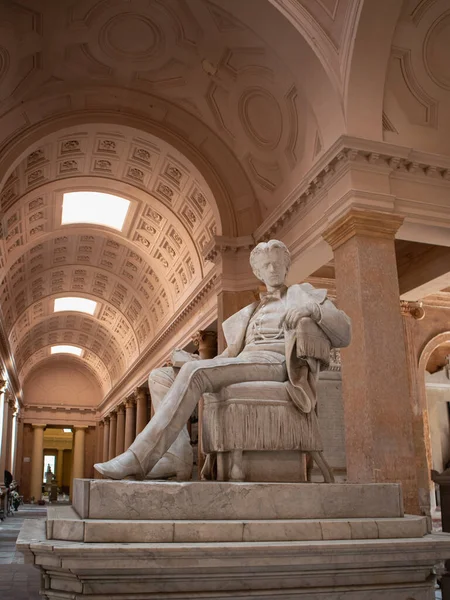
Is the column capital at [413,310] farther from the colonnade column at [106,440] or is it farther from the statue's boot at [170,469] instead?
Result: the colonnade column at [106,440]

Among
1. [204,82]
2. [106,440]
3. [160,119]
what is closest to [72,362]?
[106,440]

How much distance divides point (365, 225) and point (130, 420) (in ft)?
63.2

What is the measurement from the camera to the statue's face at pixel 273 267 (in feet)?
16.2

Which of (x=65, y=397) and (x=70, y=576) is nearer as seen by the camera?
(x=70, y=576)

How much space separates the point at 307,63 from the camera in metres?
10.3

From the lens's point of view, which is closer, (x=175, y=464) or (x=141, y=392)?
(x=175, y=464)

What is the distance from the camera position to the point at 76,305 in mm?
26672

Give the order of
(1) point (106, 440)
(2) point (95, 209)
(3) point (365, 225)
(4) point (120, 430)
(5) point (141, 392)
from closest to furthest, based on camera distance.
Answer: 1. (3) point (365, 225)
2. (2) point (95, 209)
3. (5) point (141, 392)
4. (4) point (120, 430)
5. (1) point (106, 440)

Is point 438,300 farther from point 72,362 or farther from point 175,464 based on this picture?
point 72,362

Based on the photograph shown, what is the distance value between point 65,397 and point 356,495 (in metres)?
36.4

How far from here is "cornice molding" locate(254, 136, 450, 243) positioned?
31.7 feet

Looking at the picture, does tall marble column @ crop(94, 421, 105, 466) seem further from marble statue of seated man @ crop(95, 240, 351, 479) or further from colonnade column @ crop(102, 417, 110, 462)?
marble statue of seated man @ crop(95, 240, 351, 479)

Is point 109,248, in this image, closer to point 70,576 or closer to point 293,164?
point 293,164

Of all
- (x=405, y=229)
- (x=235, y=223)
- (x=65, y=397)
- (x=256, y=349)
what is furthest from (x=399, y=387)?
(x=65, y=397)
